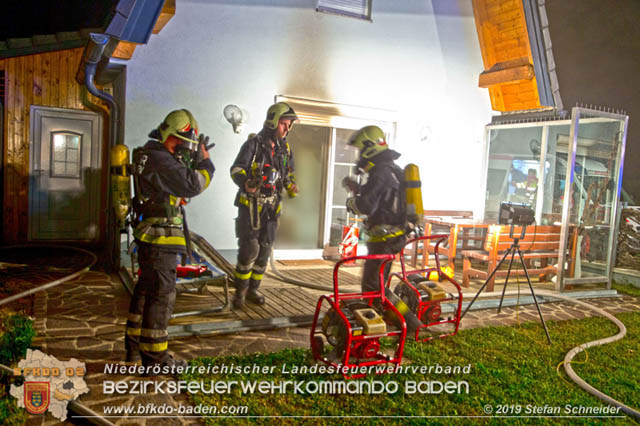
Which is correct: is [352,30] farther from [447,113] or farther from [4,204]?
[4,204]

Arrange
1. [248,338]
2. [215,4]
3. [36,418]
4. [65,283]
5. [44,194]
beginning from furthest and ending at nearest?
[44,194]
[215,4]
[65,283]
[248,338]
[36,418]

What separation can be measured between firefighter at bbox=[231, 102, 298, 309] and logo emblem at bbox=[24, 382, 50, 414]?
8.35 feet

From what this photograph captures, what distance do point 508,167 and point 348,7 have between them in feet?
16.3

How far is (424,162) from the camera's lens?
949cm

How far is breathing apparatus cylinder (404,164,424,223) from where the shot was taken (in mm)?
4496

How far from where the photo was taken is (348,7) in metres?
8.48

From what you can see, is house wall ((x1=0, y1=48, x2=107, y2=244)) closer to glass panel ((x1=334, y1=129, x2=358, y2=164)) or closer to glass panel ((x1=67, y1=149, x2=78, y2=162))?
glass panel ((x1=67, y1=149, x2=78, y2=162))

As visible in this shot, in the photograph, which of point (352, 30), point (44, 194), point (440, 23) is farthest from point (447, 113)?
point (44, 194)

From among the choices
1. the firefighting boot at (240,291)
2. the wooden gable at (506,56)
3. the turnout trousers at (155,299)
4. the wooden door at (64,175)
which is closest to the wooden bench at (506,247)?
the wooden gable at (506,56)

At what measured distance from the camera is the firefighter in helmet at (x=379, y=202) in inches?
180

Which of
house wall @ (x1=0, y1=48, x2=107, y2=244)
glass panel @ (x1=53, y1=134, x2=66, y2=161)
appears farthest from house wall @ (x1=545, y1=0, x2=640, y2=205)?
glass panel @ (x1=53, y1=134, x2=66, y2=161)

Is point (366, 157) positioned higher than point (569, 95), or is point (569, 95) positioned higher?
point (569, 95)

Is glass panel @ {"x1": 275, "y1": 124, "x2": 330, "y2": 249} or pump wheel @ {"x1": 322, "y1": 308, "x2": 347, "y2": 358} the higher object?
glass panel @ {"x1": 275, "y1": 124, "x2": 330, "y2": 249}

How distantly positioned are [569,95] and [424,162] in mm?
8199
